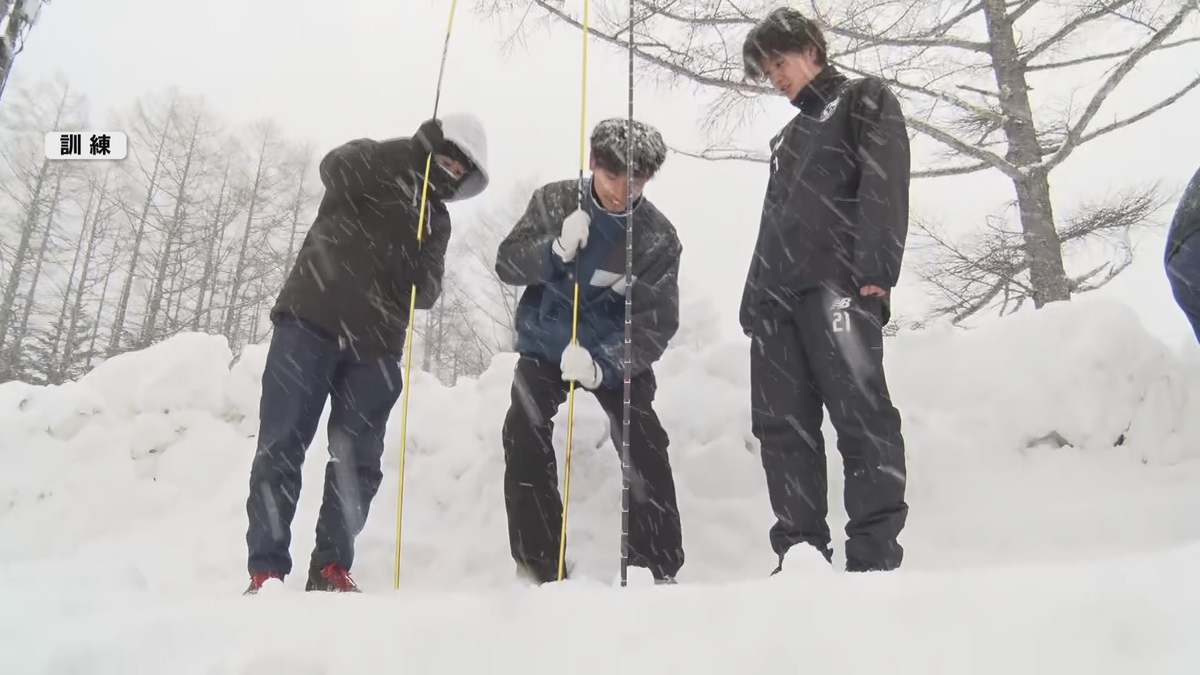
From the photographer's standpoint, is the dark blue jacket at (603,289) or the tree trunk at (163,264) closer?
the dark blue jacket at (603,289)

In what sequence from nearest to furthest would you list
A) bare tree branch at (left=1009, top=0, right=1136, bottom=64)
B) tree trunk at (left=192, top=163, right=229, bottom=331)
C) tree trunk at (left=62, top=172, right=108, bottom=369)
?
bare tree branch at (left=1009, top=0, right=1136, bottom=64) → tree trunk at (left=62, top=172, right=108, bottom=369) → tree trunk at (left=192, top=163, right=229, bottom=331)

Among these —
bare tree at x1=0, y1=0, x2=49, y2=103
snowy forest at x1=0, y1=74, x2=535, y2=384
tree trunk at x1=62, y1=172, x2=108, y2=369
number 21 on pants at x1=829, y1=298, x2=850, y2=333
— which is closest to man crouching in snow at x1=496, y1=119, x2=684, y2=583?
number 21 on pants at x1=829, y1=298, x2=850, y2=333

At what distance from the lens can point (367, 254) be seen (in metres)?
2.52

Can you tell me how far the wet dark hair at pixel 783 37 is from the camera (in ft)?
7.36

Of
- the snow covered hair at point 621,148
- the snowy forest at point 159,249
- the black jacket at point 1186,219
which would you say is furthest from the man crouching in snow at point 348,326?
the snowy forest at point 159,249

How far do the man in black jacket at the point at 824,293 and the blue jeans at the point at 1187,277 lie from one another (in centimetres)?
80

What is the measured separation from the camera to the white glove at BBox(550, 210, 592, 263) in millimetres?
2492

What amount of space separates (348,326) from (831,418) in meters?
1.66

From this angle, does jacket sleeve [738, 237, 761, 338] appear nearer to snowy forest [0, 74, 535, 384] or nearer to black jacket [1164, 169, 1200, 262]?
black jacket [1164, 169, 1200, 262]

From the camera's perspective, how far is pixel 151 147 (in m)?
21.1

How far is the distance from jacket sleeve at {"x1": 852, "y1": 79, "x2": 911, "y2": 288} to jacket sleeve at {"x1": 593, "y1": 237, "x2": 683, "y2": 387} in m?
0.78

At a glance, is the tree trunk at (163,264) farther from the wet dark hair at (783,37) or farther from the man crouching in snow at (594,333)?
the wet dark hair at (783,37)

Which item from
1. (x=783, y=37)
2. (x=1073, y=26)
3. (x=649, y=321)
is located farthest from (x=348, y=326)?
(x=1073, y=26)

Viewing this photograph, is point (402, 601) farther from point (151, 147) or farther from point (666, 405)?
point (151, 147)
